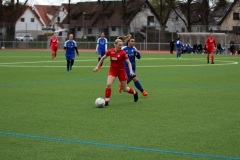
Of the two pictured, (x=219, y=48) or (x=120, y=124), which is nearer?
(x=120, y=124)

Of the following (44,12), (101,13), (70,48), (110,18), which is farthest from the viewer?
(44,12)

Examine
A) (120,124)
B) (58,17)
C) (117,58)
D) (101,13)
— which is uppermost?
(58,17)

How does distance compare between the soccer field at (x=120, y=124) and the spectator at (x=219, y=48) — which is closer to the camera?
the soccer field at (x=120, y=124)

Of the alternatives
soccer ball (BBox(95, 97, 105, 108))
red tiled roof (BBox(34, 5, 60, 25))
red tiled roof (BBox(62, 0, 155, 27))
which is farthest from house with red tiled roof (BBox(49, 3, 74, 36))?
soccer ball (BBox(95, 97, 105, 108))

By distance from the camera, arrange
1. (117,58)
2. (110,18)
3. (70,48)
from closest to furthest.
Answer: (117,58), (70,48), (110,18)

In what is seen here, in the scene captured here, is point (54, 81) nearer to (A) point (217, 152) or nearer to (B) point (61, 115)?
(B) point (61, 115)

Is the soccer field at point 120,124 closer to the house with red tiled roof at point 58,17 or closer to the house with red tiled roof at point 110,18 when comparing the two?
the house with red tiled roof at point 110,18

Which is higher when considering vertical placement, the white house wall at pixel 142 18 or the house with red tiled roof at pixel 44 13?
the house with red tiled roof at pixel 44 13

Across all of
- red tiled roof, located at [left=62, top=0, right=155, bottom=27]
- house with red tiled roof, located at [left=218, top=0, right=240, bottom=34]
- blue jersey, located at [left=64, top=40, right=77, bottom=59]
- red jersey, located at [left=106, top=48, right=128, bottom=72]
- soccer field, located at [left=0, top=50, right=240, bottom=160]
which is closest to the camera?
soccer field, located at [left=0, top=50, right=240, bottom=160]

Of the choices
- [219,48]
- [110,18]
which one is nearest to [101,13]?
[110,18]

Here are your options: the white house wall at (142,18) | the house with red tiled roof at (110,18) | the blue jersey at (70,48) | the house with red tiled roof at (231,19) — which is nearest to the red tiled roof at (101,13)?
the house with red tiled roof at (110,18)

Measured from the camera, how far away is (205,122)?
1077cm

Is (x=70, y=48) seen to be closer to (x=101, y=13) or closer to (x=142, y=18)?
(x=101, y=13)

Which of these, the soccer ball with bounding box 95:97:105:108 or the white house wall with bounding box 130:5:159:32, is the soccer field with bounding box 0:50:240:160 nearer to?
the soccer ball with bounding box 95:97:105:108
